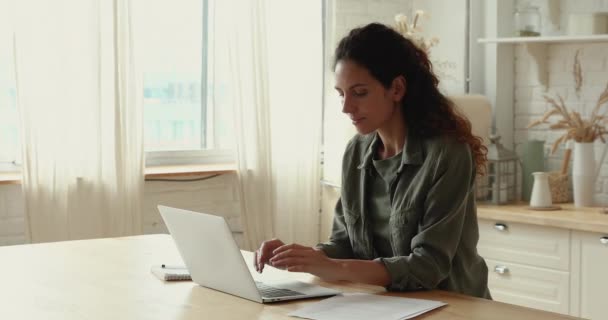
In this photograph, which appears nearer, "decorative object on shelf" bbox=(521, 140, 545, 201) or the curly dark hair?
the curly dark hair

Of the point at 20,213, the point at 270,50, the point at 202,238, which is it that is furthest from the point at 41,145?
the point at 202,238

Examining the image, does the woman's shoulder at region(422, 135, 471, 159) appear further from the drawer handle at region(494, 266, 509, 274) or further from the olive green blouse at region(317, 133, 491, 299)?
the drawer handle at region(494, 266, 509, 274)

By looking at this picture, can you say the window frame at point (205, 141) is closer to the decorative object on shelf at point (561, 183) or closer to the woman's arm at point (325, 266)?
the decorative object on shelf at point (561, 183)

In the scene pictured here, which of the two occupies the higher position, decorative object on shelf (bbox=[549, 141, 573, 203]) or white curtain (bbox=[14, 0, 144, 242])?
white curtain (bbox=[14, 0, 144, 242])

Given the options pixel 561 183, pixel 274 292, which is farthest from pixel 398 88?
pixel 561 183

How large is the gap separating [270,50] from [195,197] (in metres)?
0.76

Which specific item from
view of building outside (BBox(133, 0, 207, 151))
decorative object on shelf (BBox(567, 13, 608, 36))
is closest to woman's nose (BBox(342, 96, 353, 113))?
view of building outside (BBox(133, 0, 207, 151))

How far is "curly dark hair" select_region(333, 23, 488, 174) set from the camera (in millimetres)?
2303

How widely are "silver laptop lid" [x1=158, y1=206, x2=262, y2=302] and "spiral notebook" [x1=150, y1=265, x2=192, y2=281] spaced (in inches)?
2.4

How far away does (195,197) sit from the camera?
13.5 ft

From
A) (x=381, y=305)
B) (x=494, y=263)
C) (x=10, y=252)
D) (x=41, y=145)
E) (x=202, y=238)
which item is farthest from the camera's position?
(x=494, y=263)

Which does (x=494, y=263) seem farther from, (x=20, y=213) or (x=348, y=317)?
(x=348, y=317)

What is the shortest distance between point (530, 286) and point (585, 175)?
57cm

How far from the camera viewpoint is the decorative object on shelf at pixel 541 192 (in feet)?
13.0
